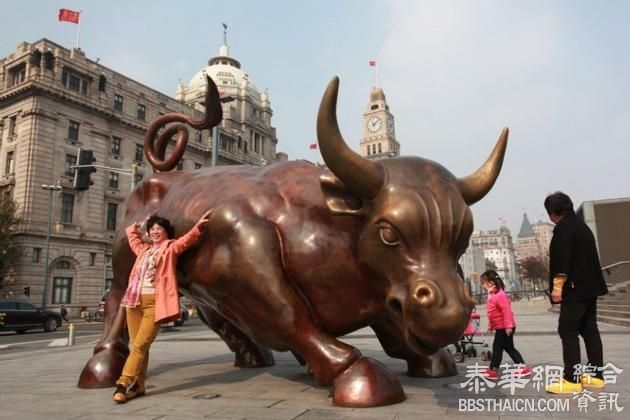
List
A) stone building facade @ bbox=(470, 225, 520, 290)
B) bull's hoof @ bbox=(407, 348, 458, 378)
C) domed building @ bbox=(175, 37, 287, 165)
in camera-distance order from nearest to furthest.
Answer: bull's hoof @ bbox=(407, 348, 458, 378)
domed building @ bbox=(175, 37, 287, 165)
stone building facade @ bbox=(470, 225, 520, 290)

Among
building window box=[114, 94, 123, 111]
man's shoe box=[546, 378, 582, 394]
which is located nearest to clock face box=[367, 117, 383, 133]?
building window box=[114, 94, 123, 111]

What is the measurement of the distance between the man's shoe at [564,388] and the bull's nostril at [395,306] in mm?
1591

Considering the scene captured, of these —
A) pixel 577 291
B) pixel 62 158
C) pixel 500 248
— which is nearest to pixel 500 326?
pixel 577 291

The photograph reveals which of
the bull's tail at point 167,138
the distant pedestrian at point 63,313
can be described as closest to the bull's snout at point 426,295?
the bull's tail at point 167,138

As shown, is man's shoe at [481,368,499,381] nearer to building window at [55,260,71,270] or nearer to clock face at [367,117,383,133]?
building window at [55,260,71,270]

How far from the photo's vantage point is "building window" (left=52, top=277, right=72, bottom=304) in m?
32.0

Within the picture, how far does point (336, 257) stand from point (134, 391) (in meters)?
1.98

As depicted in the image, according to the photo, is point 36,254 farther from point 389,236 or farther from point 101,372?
point 389,236

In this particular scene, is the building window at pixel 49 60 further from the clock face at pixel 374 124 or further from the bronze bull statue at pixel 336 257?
the clock face at pixel 374 124

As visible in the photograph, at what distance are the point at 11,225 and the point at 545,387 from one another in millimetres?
32937

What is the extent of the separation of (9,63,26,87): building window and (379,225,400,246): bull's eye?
38.1 meters

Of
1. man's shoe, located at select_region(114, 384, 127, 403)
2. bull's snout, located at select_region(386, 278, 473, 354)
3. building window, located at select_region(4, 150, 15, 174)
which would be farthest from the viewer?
building window, located at select_region(4, 150, 15, 174)

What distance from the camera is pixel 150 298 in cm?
413

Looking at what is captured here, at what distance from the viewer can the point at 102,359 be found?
4758mm
